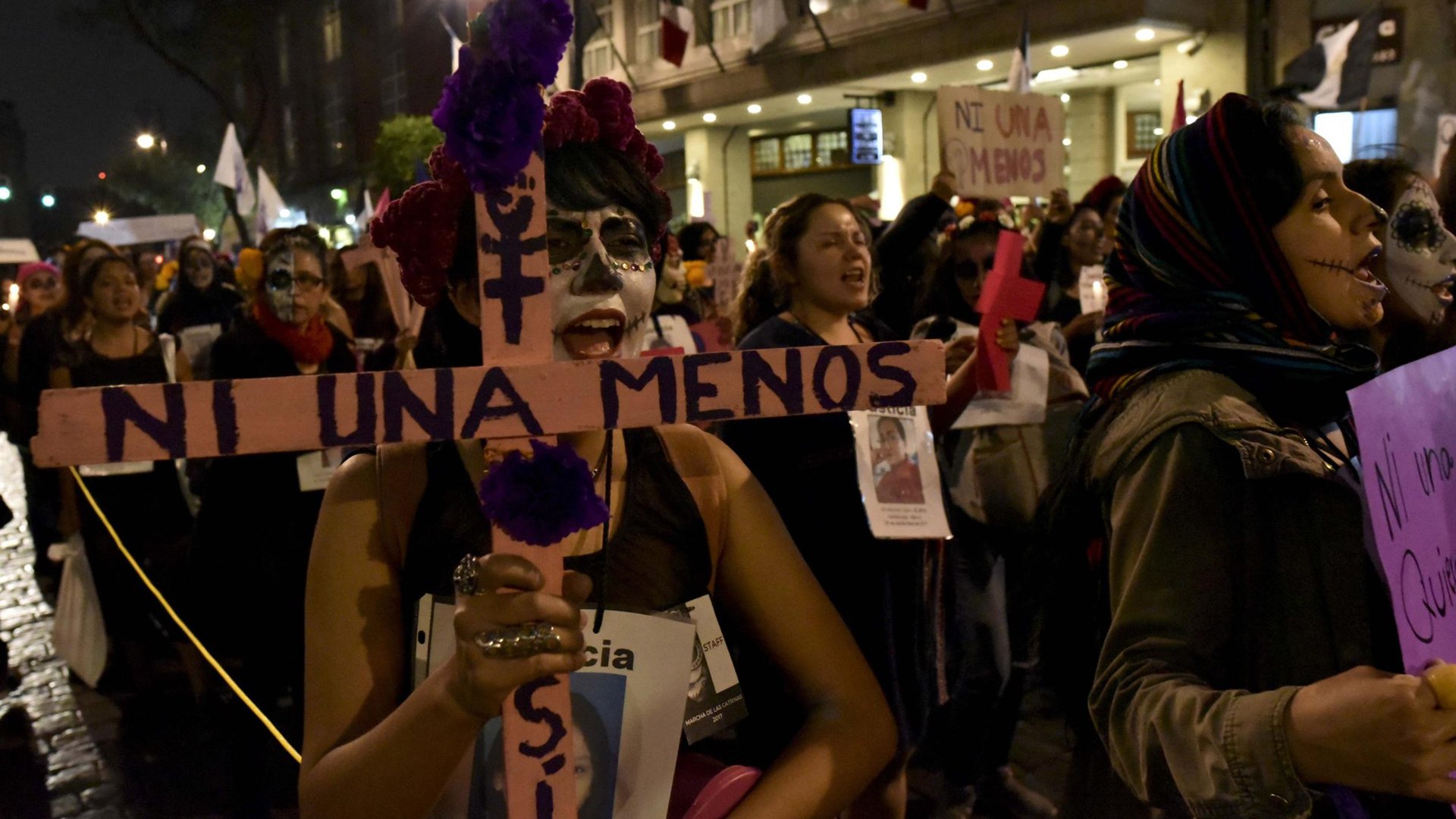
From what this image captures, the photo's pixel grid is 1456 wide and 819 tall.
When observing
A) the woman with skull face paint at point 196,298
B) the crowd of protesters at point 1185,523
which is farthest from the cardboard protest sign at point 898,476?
the woman with skull face paint at point 196,298

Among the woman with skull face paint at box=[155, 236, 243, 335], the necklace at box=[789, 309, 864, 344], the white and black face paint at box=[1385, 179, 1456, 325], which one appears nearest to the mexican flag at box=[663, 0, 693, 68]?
the woman with skull face paint at box=[155, 236, 243, 335]

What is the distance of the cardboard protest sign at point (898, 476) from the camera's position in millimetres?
3705

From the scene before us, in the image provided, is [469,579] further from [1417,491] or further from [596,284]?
[1417,491]

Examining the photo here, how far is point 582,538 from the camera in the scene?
1737mm

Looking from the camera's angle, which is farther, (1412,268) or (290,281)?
(290,281)

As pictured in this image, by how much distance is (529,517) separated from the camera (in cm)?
131

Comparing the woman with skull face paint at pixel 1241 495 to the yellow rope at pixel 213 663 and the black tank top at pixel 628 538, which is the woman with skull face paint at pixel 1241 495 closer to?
the black tank top at pixel 628 538

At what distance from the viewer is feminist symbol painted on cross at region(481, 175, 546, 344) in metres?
1.36

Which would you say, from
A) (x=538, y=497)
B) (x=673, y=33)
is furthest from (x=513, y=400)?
(x=673, y=33)

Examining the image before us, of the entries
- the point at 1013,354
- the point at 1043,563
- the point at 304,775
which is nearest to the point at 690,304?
the point at 1013,354

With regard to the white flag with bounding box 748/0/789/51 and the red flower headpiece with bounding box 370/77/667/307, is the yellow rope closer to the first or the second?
the red flower headpiece with bounding box 370/77/667/307

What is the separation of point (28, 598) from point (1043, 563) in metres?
8.11

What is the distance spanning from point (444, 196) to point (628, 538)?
563mm

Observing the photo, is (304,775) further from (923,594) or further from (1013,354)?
(1013,354)
